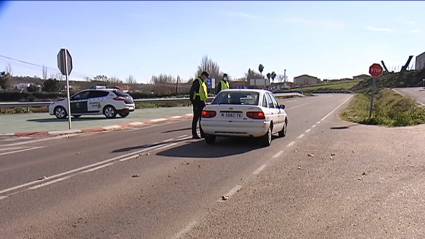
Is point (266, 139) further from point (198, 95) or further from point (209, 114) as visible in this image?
point (198, 95)

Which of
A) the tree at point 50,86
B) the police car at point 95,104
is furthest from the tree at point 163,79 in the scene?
the police car at point 95,104

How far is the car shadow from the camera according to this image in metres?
10.1

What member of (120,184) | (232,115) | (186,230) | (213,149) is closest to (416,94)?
(232,115)

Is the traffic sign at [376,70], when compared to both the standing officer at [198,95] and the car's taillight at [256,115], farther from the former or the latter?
the car's taillight at [256,115]

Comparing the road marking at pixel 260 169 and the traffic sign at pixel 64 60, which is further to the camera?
the traffic sign at pixel 64 60

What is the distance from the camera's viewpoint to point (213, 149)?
36.1ft

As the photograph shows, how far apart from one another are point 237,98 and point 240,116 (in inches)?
30.5

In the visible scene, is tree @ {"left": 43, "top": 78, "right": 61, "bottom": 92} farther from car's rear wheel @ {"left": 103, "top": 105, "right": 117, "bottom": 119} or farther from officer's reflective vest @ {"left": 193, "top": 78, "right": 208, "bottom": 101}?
officer's reflective vest @ {"left": 193, "top": 78, "right": 208, "bottom": 101}

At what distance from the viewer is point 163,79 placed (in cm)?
10712

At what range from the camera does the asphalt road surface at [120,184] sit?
16.5 feet

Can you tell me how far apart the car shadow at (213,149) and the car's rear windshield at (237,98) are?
1220mm

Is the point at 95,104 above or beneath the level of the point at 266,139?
above

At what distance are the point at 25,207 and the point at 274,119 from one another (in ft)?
25.7

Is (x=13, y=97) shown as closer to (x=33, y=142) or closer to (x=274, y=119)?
(x=33, y=142)
